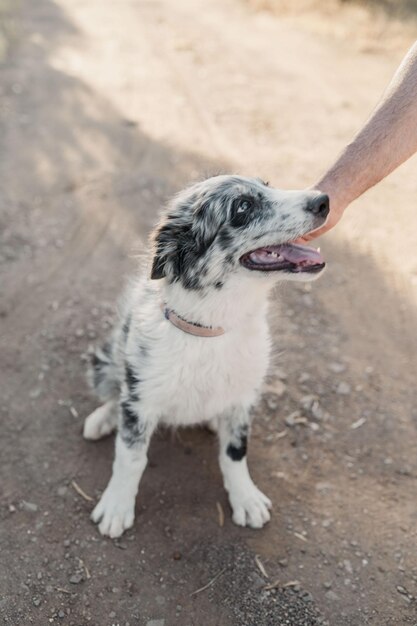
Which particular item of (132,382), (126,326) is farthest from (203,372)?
(126,326)

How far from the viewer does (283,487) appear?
3719mm

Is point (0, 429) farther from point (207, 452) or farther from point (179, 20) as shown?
point (179, 20)

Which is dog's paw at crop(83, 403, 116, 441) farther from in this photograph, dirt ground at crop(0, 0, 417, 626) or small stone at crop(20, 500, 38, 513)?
small stone at crop(20, 500, 38, 513)

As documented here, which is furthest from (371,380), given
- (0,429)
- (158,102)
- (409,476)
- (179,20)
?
(179,20)

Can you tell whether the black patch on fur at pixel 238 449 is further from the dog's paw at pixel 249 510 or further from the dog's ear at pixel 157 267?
the dog's ear at pixel 157 267

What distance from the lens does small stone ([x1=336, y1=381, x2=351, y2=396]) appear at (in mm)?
4301

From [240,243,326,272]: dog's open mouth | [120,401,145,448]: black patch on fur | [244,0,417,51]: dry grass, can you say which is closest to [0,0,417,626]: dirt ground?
[120,401,145,448]: black patch on fur

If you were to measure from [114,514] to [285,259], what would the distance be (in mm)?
1512

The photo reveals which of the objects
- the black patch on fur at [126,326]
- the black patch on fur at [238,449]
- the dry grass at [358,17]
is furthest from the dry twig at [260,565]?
the dry grass at [358,17]

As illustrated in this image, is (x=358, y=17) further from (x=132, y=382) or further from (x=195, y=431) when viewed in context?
(x=132, y=382)

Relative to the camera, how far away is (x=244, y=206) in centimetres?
306

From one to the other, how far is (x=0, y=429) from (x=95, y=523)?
2.79 feet

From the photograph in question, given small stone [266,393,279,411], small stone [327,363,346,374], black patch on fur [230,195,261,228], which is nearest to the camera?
black patch on fur [230,195,261,228]

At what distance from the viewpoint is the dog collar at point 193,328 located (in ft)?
10.2
